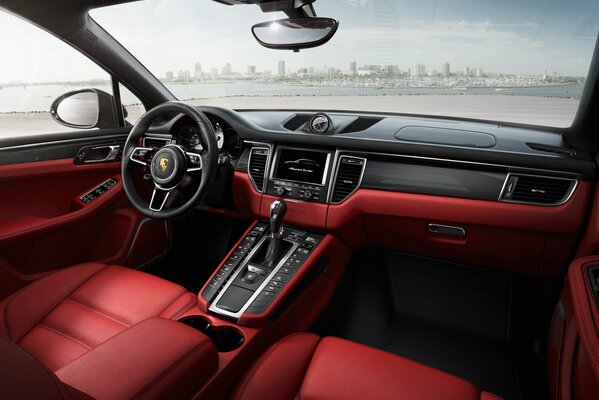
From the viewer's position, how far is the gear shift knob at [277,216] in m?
2.22

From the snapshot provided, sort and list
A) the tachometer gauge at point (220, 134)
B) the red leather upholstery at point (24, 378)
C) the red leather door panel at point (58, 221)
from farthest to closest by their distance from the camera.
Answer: the tachometer gauge at point (220, 134) → the red leather door panel at point (58, 221) → the red leather upholstery at point (24, 378)

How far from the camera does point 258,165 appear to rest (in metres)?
2.58

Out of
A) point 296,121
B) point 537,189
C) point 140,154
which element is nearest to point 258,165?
point 296,121

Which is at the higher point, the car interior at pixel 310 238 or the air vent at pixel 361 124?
the air vent at pixel 361 124

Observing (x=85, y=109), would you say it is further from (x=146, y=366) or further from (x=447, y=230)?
(x=447, y=230)

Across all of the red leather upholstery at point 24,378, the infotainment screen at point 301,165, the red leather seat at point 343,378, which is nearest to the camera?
the red leather upholstery at point 24,378

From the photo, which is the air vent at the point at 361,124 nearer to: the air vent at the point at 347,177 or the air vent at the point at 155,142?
the air vent at the point at 347,177

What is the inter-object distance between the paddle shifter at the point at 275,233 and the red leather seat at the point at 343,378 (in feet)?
2.50

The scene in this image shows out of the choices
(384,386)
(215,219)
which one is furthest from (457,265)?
(215,219)

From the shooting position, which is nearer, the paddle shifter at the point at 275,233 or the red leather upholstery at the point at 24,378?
the red leather upholstery at the point at 24,378

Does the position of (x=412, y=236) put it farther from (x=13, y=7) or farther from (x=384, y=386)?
(x=13, y=7)

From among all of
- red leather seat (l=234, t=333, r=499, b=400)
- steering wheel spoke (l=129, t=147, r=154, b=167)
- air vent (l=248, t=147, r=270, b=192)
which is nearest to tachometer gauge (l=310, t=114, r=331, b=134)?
air vent (l=248, t=147, r=270, b=192)

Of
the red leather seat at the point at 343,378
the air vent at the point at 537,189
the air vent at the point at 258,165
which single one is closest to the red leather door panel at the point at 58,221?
the air vent at the point at 258,165

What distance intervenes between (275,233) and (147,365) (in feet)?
3.95
